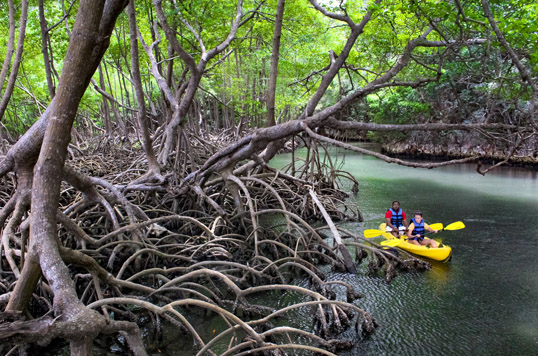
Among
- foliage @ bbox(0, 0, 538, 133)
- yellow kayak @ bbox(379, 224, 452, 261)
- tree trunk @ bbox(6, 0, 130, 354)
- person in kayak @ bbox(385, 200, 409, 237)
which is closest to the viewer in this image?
tree trunk @ bbox(6, 0, 130, 354)

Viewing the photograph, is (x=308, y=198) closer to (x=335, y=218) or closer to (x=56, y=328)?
(x=335, y=218)

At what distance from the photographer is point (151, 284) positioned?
5.61 metres

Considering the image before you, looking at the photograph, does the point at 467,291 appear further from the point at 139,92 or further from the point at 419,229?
the point at 139,92

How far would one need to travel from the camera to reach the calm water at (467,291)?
4.20 m

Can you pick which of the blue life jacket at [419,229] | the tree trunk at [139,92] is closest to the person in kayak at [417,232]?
→ the blue life jacket at [419,229]

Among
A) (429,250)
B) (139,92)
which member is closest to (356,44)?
(429,250)

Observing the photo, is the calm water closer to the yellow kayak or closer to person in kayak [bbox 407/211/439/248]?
the yellow kayak

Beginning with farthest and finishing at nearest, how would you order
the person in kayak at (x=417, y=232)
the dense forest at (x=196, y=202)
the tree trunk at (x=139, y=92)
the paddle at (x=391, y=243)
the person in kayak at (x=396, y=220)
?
1. the person in kayak at (x=396, y=220)
2. the person in kayak at (x=417, y=232)
3. the paddle at (x=391, y=243)
4. the tree trunk at (x=139, y=92)
5. the dense forest at (x=196, y=202)

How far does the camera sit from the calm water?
4.20m

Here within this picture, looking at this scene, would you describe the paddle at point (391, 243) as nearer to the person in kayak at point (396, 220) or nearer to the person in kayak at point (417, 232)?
the person in kayak at point (417, 232)

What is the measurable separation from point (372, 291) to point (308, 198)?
142 inches

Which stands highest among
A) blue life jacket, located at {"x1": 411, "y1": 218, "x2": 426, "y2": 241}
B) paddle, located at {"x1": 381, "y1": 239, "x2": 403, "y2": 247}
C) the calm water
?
blue life jacket, located at {"x1": 411, "y1": 218, "x2": 426, "y2": 241}

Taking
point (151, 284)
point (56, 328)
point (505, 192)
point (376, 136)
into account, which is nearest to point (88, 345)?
point (56, 328)

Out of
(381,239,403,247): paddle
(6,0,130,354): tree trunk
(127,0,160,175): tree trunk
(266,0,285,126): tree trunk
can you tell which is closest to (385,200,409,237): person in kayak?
(381,239,403,247): paddle
